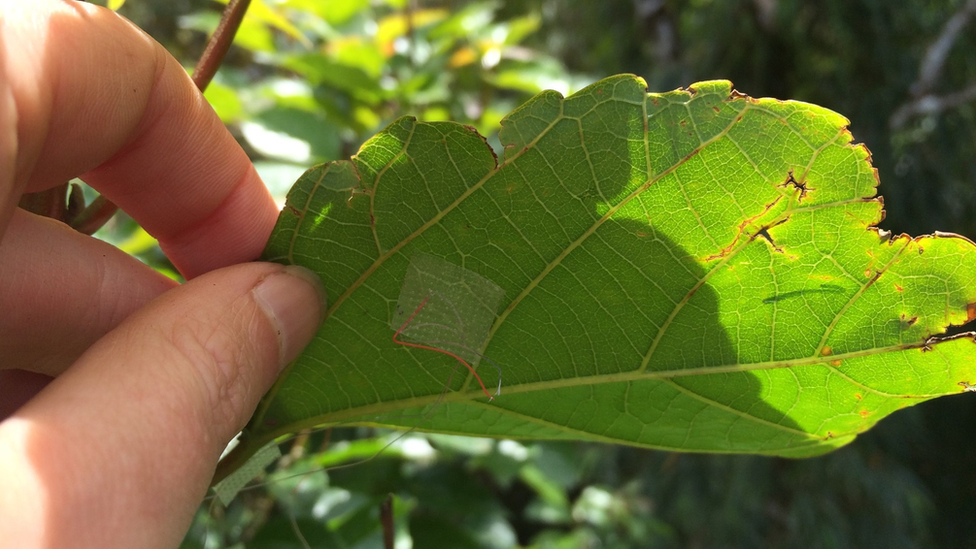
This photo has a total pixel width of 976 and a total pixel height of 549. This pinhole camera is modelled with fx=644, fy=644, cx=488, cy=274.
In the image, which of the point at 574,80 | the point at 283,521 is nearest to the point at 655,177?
the point at 283,521

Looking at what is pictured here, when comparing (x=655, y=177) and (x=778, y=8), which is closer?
(x=655, y=177)

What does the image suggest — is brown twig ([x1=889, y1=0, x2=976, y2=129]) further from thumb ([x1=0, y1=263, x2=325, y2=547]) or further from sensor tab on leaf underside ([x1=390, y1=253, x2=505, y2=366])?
thumb ([x1=0, y1=263, x2=325, y2=547])

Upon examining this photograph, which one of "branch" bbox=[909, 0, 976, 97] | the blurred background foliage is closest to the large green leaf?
the blurred background foliage

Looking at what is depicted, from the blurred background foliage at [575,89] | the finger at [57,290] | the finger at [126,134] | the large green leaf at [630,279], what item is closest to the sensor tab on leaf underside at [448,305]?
the large green leaf at [630,279]

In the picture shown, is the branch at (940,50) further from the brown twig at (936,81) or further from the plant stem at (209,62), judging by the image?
the plant stem at (209,62)

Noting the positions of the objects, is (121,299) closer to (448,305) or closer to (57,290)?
(57,290)

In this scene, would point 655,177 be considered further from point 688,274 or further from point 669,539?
point 669,539

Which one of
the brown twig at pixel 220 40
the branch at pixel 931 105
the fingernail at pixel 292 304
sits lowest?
the fingernail at pixel 292 304

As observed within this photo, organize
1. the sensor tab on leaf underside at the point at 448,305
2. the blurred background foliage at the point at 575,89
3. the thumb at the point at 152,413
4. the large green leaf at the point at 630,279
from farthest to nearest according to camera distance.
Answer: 1. the blurred background foliage at the point at 575,89
2. the sensor tab on leaf underside at the point at 448,305
3. the large green leaf at the point at 630,279
4. the thumb at the point at 152,413
